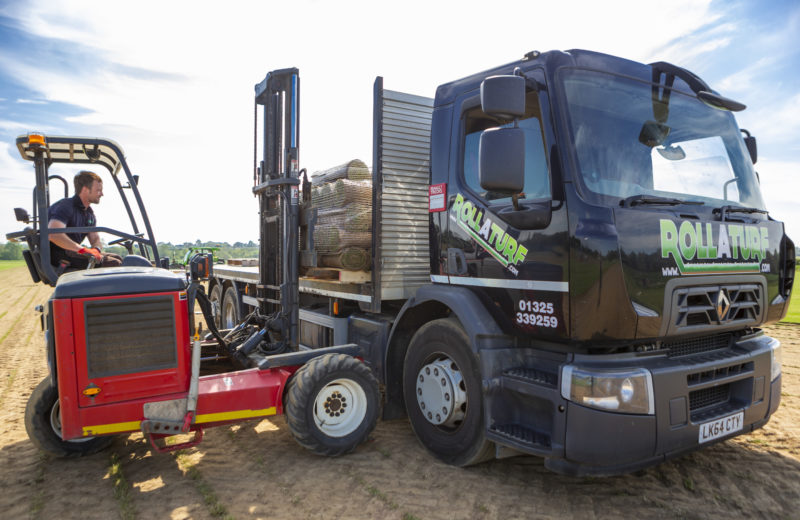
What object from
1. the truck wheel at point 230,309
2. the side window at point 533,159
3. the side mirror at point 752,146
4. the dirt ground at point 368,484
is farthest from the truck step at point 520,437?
the truck wheel at point 230,309

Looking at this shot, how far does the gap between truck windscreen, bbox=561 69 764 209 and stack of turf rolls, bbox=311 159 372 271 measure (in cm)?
222

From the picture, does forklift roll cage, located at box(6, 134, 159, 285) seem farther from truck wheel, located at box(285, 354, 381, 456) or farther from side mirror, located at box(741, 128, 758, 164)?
side mirror, located at box(741, 128, 758, 164)

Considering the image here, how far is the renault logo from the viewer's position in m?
3.37

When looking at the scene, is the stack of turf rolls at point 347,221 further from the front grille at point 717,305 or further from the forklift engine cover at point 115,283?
the front grille at point 717,305

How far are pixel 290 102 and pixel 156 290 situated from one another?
97.2 inches

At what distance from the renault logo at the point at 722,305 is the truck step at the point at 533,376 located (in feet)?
3.62

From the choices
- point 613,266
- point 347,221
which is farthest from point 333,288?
point 613,266

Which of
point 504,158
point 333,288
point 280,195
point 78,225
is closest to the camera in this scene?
point 504,158

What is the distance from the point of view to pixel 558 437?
3160 millimetres

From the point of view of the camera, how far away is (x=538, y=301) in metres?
3.46

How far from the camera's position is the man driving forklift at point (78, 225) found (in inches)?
175

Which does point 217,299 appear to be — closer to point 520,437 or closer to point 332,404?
point 332,404

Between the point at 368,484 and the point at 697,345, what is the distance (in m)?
2.45

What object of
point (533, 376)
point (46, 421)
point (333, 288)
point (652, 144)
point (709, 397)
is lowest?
point (46, 421)
